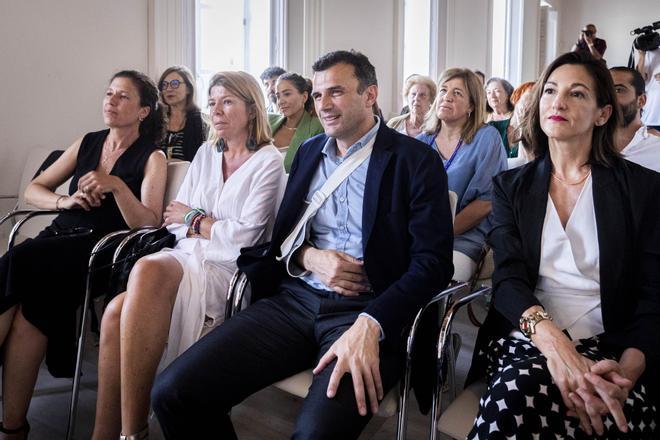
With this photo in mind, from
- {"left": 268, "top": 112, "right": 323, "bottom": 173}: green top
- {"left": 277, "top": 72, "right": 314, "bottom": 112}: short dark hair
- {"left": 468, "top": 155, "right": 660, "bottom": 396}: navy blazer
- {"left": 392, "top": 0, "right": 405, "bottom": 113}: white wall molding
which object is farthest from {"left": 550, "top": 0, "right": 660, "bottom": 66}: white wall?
{"left": 468, "top": 155, "right": 660, "bottom": 396}: navy blazer

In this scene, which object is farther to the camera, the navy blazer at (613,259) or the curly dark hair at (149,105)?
the curly dark hair at (149,105)

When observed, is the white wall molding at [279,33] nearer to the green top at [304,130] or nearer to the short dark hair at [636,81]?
the green top at [304,130]

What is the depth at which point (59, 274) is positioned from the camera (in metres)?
2.17

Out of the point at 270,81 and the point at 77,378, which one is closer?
the point at 77,378

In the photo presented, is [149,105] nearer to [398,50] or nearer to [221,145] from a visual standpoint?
[221,145]

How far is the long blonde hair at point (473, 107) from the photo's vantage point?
9.70 ft

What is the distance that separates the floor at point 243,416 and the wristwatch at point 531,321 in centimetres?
90

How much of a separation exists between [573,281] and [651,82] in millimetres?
3205

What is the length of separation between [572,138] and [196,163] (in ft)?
4.60

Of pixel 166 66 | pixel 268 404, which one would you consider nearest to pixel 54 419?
pixel 268 404

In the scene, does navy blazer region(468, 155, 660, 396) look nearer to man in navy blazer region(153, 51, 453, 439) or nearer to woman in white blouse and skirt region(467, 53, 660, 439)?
woman in white blouse and skirt region(467, 53, 660, 439)

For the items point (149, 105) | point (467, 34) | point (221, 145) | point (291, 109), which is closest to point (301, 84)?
point (291, 109)

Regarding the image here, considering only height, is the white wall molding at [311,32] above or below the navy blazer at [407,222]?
above

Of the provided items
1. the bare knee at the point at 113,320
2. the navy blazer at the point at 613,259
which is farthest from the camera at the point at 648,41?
the bare knee at the point at 113,320
